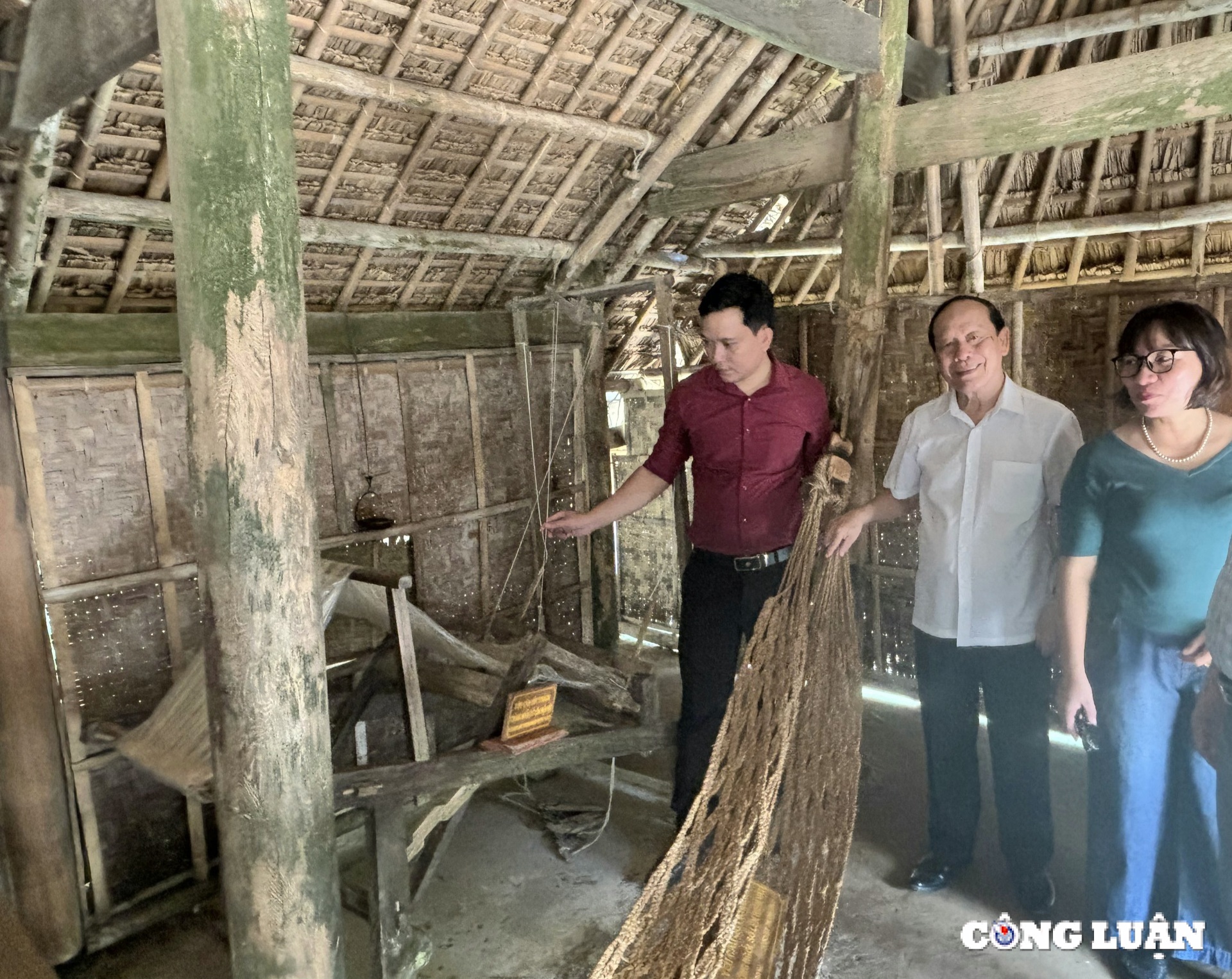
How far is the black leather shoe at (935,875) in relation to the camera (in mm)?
2438

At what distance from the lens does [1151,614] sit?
181 centimetres

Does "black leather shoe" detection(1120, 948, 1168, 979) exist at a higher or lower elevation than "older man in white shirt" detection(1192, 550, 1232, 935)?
lower

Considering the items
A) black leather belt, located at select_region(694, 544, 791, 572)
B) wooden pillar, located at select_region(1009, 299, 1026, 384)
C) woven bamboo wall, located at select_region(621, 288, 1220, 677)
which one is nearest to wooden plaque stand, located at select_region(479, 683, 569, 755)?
black leather belt, located at select_region(694, 544, 791, 572)

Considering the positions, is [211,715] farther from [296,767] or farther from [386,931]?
[386,931]

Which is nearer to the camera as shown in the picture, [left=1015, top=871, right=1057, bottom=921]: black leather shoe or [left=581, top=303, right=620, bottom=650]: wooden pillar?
[left=1015, top=871, right=1057, bottom=921]: black leather shoe

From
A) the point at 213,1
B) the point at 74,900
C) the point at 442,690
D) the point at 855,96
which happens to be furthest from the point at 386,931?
the point at 855,96

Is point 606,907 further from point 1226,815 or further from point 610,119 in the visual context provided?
point 610,119

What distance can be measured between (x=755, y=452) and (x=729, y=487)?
116 mm

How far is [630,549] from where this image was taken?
5441mm

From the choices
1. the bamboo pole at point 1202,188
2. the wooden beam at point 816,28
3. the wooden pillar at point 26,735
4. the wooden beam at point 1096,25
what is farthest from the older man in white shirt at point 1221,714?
the wooden pillar at point 26,735

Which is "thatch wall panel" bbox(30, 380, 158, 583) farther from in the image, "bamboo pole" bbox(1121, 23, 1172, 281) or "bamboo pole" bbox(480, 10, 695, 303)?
"bamboo pole" bbox(1121, 23, 1172, 281)

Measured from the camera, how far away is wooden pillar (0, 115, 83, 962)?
7.46 feet

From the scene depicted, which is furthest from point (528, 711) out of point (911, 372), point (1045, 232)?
point (1045, 232)

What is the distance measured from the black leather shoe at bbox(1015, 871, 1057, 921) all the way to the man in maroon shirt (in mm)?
853
